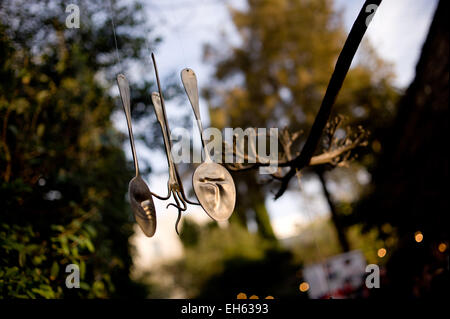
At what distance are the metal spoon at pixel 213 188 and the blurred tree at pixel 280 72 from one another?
22.9 ft

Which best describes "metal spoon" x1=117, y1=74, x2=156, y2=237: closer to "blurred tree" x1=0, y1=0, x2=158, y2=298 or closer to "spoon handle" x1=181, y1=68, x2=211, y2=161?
"spoon handle" x1=181, y1=68, x2=211, y2=161

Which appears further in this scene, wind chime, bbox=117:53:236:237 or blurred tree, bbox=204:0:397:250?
blurred tree, bbox=204:0:397:250

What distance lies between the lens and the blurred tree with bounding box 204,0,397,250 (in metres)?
8.50

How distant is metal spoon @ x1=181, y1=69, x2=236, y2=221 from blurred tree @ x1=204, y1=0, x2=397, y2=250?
22.9 feet

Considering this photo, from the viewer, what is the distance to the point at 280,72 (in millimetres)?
9555

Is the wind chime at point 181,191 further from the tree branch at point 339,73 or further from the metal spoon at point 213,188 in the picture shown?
the tree branch at point 339,73

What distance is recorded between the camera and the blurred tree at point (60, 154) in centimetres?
217

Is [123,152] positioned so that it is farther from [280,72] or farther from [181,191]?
[280,72]

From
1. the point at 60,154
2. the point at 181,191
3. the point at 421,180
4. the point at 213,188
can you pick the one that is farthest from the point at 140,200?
the point at 421,180

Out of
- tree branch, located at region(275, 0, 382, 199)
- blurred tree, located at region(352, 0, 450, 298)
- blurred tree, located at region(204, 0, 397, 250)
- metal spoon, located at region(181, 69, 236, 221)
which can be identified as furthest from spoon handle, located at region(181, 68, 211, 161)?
blurred tree, located at region(204, 0, 397, 250)

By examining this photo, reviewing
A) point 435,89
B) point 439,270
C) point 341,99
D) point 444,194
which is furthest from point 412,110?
point 341,99

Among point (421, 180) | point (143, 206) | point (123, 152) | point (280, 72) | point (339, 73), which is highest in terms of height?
point (280, 72)

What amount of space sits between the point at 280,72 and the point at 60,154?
7.80 metres

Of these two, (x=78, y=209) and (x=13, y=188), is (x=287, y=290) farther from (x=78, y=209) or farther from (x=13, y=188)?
(x=13, y=188)
